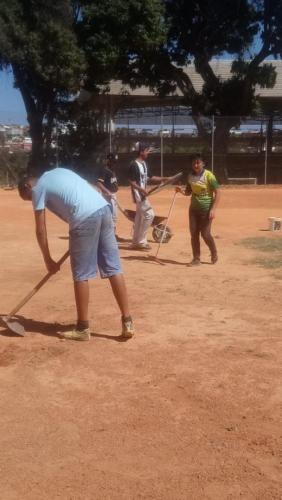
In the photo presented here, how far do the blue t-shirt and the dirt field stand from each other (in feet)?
3.85

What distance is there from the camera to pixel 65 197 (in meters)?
5.46

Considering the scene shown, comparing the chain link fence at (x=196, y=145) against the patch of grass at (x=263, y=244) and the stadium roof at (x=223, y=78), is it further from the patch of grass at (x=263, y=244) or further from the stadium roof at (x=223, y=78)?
the patch of grass at (x=263, y=244)

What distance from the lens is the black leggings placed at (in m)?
9.37

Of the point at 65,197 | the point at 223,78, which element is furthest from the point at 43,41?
the point at 65,197

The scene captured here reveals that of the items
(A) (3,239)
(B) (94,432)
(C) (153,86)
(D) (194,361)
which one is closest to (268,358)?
(D) (194,361)

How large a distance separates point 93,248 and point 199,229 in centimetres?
406

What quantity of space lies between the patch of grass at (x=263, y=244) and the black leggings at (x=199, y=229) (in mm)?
1576

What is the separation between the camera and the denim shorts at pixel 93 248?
18.2 ft

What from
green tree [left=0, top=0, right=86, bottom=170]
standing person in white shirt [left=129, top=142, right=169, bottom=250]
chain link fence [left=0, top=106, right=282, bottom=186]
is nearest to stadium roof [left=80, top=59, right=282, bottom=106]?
chain link fence [left=0, top=106, right=282, bottom=186]

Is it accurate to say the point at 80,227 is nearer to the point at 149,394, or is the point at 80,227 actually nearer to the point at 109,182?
the point at 149,394

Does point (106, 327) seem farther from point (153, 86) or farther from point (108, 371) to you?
point (153, 86)

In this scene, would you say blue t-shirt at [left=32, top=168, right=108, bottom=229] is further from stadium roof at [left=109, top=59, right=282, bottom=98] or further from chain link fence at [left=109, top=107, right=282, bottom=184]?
stadium roof at [left=109, top=59, right=282, bottom=98]

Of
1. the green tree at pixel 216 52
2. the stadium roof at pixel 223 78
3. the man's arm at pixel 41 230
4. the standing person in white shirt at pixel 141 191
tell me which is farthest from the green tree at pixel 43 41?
the man's arm at pixel 41 230

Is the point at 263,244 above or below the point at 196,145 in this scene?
below
